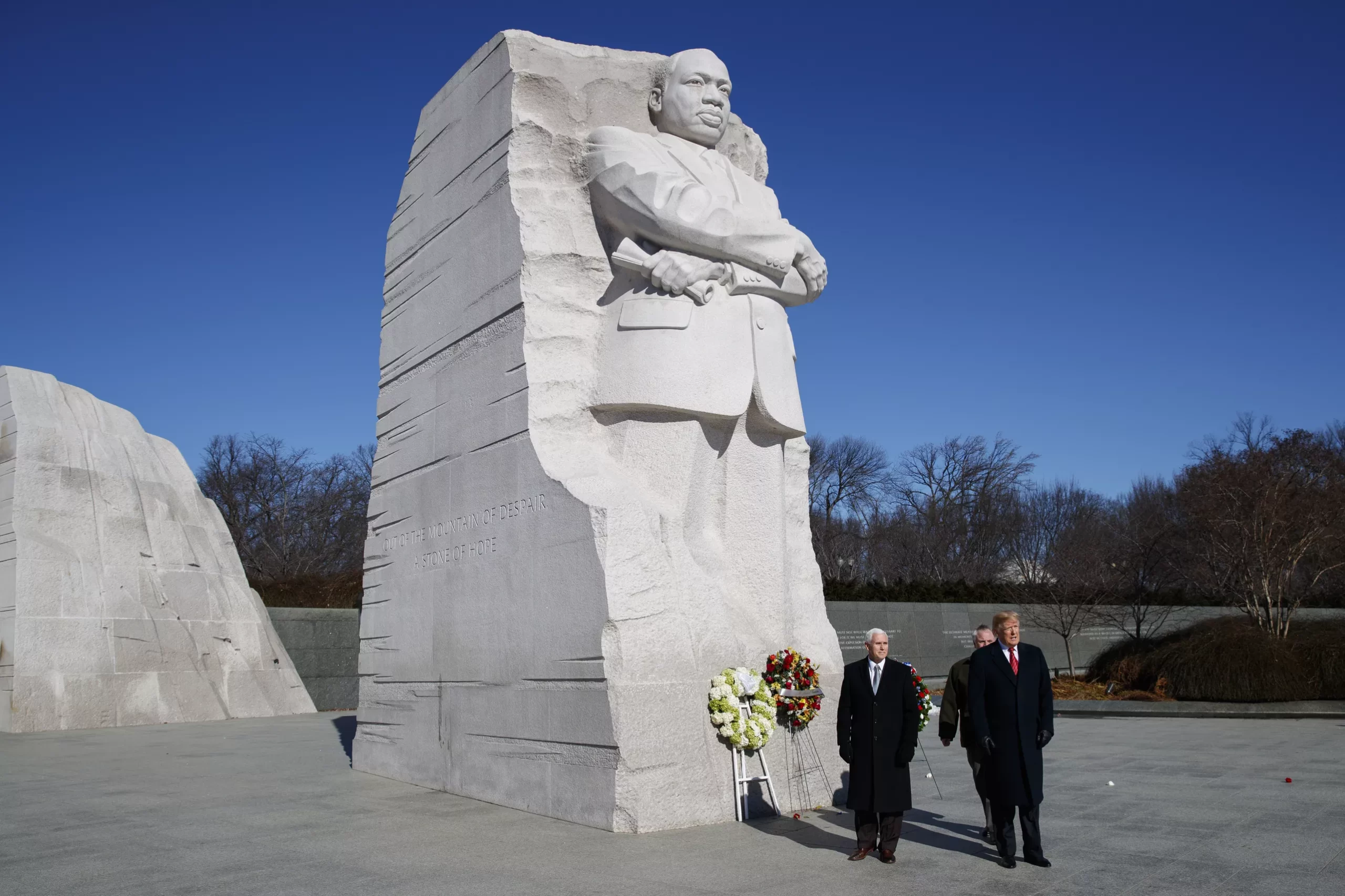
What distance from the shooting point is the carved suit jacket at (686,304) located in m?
6.51

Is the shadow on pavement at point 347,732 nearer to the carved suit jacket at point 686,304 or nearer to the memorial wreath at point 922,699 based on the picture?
the carved suit jacket at point 686,304

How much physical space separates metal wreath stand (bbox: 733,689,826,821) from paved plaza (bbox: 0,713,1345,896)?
0.54 ft

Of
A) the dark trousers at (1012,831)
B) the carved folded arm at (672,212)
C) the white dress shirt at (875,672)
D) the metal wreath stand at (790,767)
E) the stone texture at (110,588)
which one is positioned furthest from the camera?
the stone texture at (110,588)

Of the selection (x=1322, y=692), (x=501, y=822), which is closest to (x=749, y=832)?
(x=501, y=822)

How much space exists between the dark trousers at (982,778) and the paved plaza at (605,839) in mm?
177

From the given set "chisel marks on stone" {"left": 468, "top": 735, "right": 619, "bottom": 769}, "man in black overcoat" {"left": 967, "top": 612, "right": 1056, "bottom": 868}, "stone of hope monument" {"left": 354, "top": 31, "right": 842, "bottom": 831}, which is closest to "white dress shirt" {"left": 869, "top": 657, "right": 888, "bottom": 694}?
"man in black overcoat" {"left": 967, "top": 612, "right": 1056, "bottom": 868}

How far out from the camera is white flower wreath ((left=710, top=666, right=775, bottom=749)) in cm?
601

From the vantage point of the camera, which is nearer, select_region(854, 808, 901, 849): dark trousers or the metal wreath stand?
select_region(854, 808, 901, 849): dark trousers

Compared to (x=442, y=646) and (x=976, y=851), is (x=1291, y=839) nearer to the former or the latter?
(x=976, y=851)

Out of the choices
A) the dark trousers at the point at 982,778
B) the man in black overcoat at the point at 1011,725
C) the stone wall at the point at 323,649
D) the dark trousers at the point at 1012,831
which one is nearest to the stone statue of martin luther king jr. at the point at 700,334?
the dark trousers at the point at 982,778

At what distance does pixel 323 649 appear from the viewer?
54.2ft

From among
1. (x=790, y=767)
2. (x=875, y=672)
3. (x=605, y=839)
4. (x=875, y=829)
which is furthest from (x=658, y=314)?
(x=875, y=829)

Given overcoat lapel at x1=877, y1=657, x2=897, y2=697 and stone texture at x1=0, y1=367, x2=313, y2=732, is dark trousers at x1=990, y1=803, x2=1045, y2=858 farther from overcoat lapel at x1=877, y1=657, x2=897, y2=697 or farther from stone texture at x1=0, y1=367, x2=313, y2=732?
stone texture at x1=0, y1=367, x2=313, y2=732

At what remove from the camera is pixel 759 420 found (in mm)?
6922
